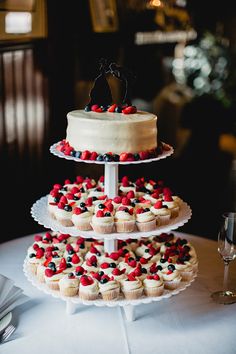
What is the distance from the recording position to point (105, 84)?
2.46m

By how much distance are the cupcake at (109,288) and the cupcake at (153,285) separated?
4.6 inches

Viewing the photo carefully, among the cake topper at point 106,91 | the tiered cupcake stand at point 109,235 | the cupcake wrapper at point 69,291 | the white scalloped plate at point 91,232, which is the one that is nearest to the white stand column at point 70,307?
the tiered cupcake stand at point 109,235

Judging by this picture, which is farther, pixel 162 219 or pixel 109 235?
pixel 162 219

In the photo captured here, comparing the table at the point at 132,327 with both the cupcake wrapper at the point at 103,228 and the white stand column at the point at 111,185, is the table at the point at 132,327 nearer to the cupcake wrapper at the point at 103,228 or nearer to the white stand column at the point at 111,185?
the white stand column at the point at 111,185

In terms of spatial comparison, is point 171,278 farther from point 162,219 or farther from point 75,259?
point 75,259

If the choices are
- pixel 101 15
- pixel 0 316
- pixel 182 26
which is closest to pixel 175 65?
pixel 182 26

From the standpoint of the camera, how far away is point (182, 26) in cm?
673

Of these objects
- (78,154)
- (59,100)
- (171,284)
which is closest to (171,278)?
(171,284)

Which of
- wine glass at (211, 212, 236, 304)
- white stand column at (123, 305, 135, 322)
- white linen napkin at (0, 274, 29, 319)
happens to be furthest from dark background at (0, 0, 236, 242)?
wine glass at (211, 212, 236, 304)

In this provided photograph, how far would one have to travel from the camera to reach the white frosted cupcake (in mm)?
2307

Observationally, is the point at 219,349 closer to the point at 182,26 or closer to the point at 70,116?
the point at 70,116

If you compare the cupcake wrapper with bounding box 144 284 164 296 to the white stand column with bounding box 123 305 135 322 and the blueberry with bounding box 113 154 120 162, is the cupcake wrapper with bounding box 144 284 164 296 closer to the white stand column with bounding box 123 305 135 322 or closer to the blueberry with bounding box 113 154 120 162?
the white stand column with bounding box 123 305 135 322

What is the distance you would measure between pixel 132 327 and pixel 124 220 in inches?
17.2

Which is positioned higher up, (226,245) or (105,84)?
(105,84)
